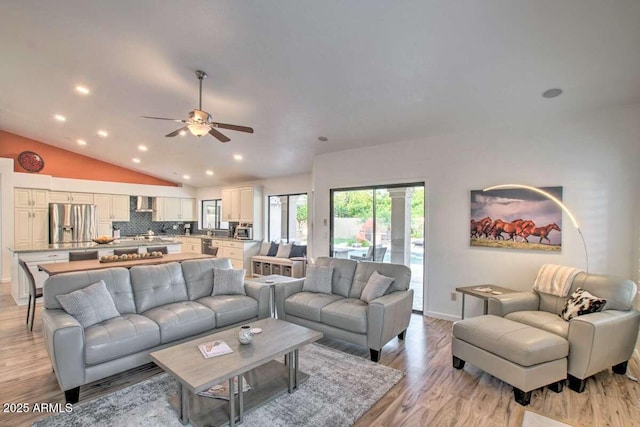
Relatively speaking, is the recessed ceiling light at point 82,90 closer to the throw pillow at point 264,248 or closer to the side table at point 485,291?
the throw pillow at point 264,248

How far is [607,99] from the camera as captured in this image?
10.7ft

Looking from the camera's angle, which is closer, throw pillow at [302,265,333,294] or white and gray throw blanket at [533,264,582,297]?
white and gray throw blanket at [533,264,582,297]

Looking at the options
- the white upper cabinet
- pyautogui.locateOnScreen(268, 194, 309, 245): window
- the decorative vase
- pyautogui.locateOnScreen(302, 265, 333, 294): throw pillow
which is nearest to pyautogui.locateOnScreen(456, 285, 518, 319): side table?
pyautogui.locateOnScreen(302, 265, 333, 294): throw pillow

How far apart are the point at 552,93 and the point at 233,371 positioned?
3998 mm

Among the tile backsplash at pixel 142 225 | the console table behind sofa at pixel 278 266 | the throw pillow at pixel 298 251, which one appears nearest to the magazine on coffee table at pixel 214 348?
the console table behind sofa at pixel 278 266

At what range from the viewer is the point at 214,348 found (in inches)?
93.7

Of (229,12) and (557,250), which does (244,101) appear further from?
(557,250)

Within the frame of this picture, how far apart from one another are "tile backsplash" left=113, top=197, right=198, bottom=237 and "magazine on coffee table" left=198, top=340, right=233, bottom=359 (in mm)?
8253

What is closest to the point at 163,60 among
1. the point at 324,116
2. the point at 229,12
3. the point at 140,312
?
the point at 229,12

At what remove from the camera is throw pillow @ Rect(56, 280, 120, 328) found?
275 cm

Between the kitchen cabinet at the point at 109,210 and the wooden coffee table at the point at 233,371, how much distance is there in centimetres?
772

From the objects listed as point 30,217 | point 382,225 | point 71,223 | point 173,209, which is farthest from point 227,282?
point 173,209

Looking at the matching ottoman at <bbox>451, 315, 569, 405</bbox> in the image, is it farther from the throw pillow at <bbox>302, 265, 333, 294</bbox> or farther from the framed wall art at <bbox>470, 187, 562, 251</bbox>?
the throw pillow at <bbox>302, 265, 333, 294</bbox>

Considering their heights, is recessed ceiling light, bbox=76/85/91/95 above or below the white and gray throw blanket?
above
